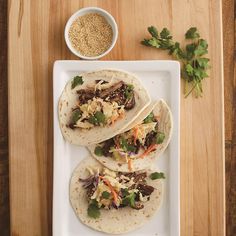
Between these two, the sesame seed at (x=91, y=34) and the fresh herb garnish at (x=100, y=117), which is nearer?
the fresh herb garnish at (x=100, y=117)

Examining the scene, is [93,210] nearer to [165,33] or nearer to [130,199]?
[130,199]

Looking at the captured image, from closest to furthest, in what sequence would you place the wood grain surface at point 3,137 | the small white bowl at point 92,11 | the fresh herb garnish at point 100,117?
the fresh herb garnish at point 100,117 → the small white bowl at point 92,11 → the wood grain surface at point 3,137

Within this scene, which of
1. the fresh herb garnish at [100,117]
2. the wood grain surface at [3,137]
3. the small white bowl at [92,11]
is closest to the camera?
the fresh herb garnish at [100,117]

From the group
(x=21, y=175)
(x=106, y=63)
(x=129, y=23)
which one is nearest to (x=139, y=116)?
(x=106, y=63)

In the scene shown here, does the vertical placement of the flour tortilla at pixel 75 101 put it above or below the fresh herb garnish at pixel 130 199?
above

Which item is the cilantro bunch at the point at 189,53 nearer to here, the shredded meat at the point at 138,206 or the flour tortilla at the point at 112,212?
the flour tortilla at the point at 112,212

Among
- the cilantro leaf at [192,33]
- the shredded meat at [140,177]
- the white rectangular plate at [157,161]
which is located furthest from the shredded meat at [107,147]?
the cilantro leaf at [192,33]
